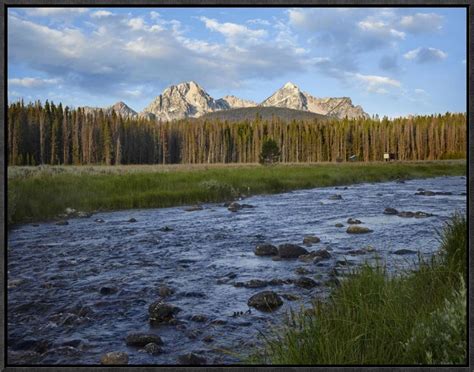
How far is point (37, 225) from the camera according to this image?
15.9 feet

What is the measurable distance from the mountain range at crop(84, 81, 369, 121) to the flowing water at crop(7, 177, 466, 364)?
4.60 feet

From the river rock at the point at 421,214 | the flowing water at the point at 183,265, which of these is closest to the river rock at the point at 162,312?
the flowing water at the point at 183,265

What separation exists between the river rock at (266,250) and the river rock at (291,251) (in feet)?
0.30

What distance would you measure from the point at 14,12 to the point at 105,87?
114 cm

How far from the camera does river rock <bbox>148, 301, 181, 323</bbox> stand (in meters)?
4.07

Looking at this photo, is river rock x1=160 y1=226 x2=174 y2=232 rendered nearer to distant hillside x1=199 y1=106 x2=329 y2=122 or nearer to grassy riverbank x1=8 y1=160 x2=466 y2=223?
grassy riverbank x1=8 y1=160 x2=466 y2=223

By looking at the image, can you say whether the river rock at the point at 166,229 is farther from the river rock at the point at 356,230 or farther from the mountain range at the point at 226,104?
the river rock at the point at 356,230

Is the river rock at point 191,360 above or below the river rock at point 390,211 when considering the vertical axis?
below

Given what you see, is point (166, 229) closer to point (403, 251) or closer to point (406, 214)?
point (403, 251)

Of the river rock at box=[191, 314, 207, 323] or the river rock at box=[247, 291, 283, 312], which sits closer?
the river rock at box=[191, 314, 207, 323]

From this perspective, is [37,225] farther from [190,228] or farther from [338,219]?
[338,219]

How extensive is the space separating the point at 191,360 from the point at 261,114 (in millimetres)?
3393

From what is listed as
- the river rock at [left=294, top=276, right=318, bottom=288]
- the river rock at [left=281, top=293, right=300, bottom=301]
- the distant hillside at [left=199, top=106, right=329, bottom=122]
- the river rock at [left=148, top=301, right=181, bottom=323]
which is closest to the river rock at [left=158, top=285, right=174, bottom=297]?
the river rock at [left=148, top=301, right=181, bottom=323]

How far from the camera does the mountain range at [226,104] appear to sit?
4.81 metres
